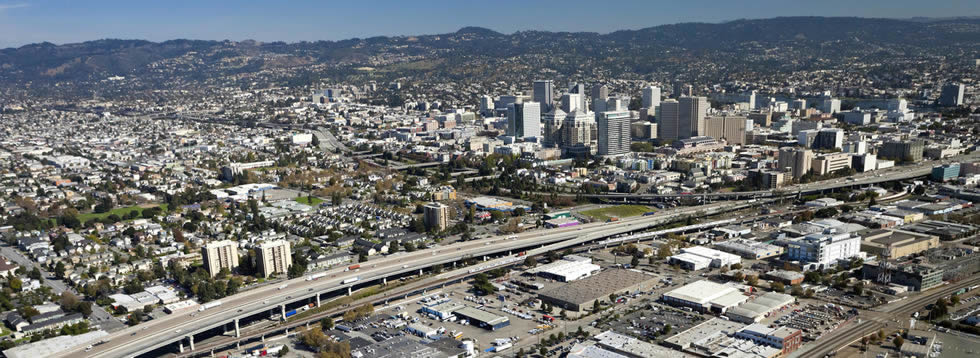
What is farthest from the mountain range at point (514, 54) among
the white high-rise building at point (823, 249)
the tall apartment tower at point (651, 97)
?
the white high-rise building at point (823, 249)

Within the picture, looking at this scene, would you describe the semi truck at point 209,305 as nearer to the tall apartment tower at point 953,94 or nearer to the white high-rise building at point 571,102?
the white high-rise building at point 571,102

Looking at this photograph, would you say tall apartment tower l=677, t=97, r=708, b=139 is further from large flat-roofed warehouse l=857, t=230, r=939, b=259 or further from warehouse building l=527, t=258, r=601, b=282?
warehouse building l=527, t=258, r=601, b=282

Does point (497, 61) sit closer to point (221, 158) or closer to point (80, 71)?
point (221, 158)

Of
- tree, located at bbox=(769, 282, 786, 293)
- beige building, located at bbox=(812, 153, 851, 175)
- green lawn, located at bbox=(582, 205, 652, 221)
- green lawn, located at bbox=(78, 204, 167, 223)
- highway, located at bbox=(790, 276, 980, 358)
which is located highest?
beige building, located at bbox=(812, 153, 851, 175)

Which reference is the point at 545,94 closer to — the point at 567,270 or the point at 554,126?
the point at 554,126

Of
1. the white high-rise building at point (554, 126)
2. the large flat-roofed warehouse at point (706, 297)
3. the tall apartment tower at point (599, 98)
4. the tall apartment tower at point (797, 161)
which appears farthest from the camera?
the tall apartment tower at point (599, 98)

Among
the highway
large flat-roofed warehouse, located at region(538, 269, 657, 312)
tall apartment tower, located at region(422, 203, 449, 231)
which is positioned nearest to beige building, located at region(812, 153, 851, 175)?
the highway
